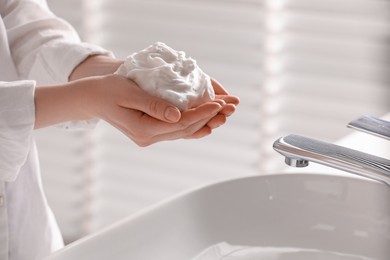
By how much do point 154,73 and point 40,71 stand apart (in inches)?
10.1

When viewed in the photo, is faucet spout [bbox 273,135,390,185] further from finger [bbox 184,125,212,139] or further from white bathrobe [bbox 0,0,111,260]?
white bathrobe [bbox 0,0,111,260]

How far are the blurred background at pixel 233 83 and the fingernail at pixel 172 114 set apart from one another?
40.5 inches

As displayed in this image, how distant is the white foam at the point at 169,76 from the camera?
78 cm

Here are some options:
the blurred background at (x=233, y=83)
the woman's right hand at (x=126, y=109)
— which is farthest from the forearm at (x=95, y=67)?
the blurred background at (x=233, y=83)

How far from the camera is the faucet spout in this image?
731 mm

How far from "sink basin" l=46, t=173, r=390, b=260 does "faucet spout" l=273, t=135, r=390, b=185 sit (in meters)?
0.13

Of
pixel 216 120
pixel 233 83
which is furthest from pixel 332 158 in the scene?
pixel 233 83

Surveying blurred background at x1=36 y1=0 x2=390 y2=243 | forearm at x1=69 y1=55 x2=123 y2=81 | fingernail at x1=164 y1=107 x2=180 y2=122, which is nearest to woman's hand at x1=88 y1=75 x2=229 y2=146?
fingernail at x1=164 y1=107 x2=180 y2=122

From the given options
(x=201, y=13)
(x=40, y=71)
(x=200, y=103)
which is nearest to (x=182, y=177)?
(x=201, y=13)

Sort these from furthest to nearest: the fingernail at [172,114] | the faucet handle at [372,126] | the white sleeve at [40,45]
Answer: the white sleeve at [40,45] → the faucet handle at [372,126] → the fingernail at [172,114]

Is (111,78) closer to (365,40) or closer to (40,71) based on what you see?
(40,71)

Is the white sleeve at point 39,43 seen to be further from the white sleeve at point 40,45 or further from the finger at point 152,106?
the finger at point 152,106

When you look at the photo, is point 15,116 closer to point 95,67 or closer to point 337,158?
point 95,67

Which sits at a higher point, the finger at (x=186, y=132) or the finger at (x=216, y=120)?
the finger at (x=216, y=120)
